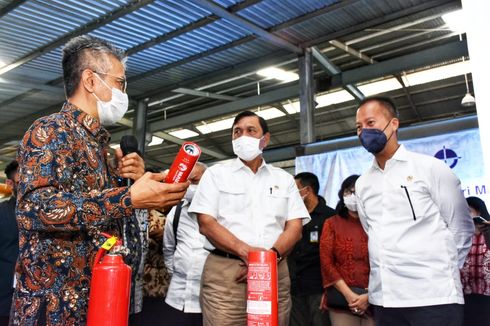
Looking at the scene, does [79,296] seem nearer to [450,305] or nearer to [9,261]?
[450,305]

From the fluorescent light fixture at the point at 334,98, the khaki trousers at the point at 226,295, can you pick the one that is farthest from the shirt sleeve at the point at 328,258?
the fluorescent light fixture at the point at 334,98

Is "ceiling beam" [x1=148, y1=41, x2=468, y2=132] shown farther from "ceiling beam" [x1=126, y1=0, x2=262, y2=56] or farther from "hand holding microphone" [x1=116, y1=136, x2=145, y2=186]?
"hand holding microphone" [x1=116, y1=136, x2=145, y2=186]

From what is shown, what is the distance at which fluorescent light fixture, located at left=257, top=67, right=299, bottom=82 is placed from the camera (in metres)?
6.35

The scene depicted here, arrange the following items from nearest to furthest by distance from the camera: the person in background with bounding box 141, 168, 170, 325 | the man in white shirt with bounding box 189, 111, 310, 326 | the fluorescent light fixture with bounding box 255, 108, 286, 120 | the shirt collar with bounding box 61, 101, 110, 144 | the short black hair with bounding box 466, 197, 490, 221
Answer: the shirt collar with bounding box 61, 101, 110, 144 → the man in white shirt with bounding box 189, 111, 310, 326 → the person in background with bounding box 141, 168, 170, 325 → the short black hair with bounding box 466, 197, 490, 221 → the fluorescent light fixture with bounding box 255, 108, 286, 120

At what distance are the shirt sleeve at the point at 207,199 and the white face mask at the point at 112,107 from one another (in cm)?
93

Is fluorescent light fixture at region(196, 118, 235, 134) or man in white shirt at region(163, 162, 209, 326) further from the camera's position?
fluorescent light fixture at region(196, 118, 235, 134)

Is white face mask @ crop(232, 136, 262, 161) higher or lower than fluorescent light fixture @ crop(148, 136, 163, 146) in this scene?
lower

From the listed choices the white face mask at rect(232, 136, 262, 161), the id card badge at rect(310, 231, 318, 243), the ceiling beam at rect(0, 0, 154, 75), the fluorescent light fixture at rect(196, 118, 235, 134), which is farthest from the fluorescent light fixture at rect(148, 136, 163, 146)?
the white face mask at rect(232, 136, 262, 161)

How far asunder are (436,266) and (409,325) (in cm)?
34

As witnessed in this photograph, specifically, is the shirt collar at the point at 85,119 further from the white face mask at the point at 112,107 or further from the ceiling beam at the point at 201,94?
the ceiling beam at the point at 201,94

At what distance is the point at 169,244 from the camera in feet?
11.5

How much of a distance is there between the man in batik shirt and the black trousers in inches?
56.5

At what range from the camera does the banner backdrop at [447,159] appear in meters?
4.24

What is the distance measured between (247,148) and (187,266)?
1035 mm
